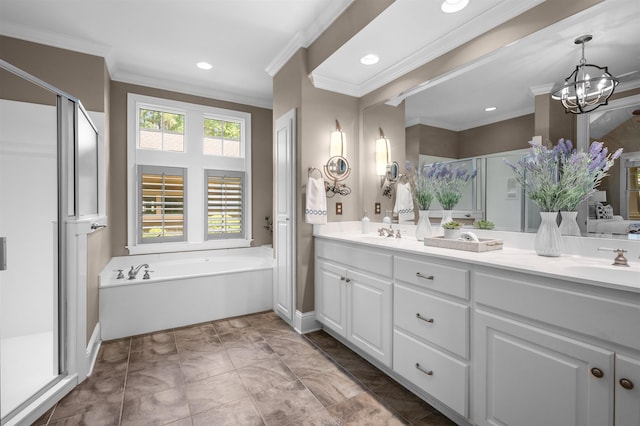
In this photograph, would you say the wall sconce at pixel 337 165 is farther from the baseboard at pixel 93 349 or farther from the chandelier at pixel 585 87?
the baseboard at pixel 93 349

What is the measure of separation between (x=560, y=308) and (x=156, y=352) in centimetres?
273

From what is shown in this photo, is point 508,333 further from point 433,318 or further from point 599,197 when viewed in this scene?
point 599,197

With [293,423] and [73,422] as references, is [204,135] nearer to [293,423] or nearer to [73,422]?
[73,422]

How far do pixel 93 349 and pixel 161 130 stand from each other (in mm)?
2580

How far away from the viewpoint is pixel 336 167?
9.67ft

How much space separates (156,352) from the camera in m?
2.50

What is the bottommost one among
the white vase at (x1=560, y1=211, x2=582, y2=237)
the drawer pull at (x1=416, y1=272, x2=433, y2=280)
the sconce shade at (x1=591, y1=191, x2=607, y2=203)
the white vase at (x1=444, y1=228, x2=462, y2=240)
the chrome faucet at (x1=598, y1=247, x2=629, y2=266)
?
the drawer pull at (x1=416, y1=272, x2=433, y2=280)

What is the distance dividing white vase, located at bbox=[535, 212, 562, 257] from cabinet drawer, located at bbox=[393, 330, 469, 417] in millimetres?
725

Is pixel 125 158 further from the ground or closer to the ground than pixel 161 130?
closer to the ground

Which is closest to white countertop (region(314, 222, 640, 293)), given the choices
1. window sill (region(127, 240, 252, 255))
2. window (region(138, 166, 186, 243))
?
window sill (region(127, 240, 252, 255))

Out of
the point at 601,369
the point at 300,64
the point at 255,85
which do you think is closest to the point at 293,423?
the point at 601,369

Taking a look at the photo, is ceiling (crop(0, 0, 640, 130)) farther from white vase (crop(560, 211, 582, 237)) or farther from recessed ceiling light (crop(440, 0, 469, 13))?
white vase (crop(560, 211, 582, 237))

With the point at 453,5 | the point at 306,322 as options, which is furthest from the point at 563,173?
the point at 306,322

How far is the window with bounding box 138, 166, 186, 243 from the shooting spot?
3713 mm
